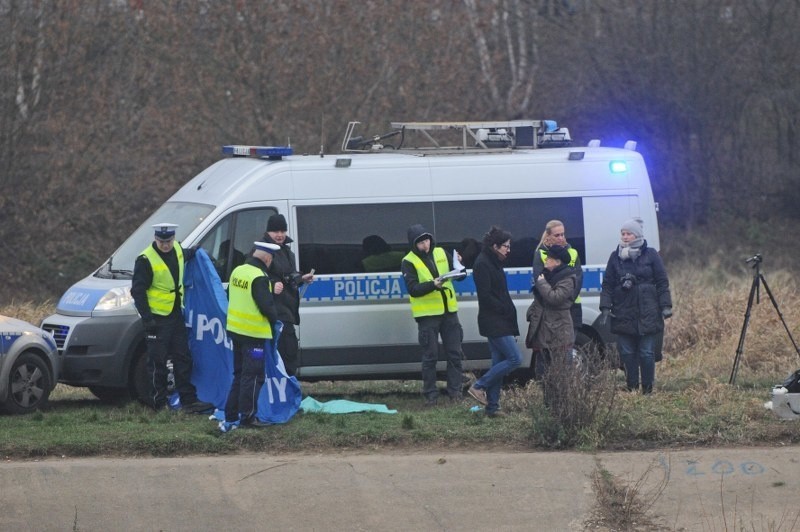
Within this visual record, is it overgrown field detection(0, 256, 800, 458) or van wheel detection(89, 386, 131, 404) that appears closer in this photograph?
overgrown field detection(0, 256, 800, 458)

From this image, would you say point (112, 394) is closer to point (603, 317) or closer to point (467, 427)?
point (467, 427)

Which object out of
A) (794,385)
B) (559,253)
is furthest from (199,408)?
(794,385)

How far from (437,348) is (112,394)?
3.17 m

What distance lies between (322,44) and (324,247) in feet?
42.9

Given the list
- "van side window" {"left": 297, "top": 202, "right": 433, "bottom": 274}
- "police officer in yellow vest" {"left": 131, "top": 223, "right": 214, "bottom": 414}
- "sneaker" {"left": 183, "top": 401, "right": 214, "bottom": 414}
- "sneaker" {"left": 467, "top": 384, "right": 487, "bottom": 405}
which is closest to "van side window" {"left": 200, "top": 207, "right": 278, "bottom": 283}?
"van side window" {"left": 297, "top": 202, "right": 433, "bottom": 274}

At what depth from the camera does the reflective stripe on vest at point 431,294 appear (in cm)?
1019

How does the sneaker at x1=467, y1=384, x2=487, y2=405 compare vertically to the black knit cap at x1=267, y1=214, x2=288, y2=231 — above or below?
below

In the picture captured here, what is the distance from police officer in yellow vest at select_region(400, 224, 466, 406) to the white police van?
1.78ft

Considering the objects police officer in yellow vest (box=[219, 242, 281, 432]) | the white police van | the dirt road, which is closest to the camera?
the dirt road

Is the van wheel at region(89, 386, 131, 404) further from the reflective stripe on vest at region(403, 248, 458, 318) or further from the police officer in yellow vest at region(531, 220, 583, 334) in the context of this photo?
the police officer in yellow vest at region(531, 220, 583, 334)

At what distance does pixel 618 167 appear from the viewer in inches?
445

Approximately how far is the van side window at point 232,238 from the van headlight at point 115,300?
78cm

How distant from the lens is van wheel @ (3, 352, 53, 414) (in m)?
9.93

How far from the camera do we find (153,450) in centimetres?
814
